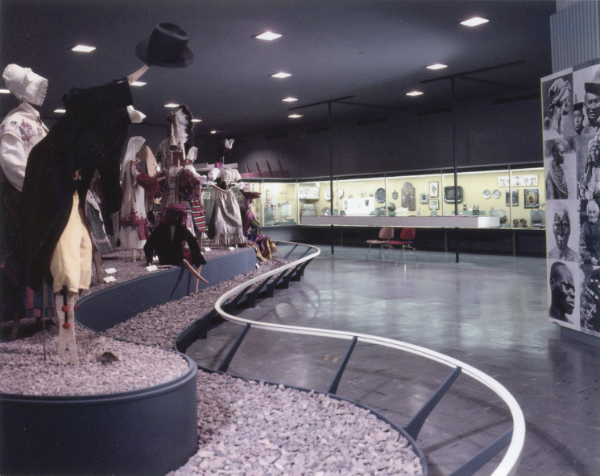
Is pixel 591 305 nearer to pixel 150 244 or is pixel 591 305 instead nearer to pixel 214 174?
pixel 150 244

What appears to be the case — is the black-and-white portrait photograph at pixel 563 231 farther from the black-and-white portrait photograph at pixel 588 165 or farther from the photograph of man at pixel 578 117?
the photograph of man at pixel 578 117

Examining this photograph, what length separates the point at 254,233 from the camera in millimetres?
10906

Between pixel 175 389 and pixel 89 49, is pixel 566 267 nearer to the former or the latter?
pixel 175 389

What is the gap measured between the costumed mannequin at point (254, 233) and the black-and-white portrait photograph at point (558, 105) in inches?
231

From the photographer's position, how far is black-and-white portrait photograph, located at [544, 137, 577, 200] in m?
5.39

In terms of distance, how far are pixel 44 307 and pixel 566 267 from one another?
4.85 metres

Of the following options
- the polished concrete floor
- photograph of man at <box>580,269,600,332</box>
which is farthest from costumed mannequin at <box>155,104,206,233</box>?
photograph of man at <box>580,269,600,332</box>

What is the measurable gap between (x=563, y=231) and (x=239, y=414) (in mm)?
4054

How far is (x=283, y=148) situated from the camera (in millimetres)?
19750

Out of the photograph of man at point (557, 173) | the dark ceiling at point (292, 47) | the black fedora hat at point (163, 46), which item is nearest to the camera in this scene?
the black fedora hat at point (163, 46)

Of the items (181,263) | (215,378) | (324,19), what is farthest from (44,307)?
(324,19)

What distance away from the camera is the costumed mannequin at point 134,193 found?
23.7 feet

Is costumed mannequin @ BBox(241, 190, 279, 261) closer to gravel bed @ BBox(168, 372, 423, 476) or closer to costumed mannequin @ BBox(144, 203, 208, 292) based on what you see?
costumed mannequin @ BBox(144, 203, 208, 292)

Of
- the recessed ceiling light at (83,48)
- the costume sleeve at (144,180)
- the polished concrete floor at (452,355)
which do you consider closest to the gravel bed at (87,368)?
the polished concrete floor at (452,355)
